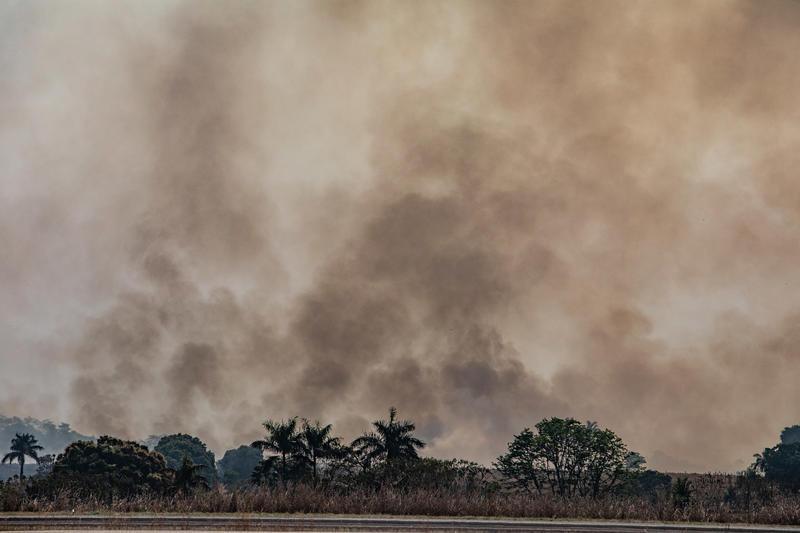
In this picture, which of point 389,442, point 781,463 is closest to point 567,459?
point 389,442

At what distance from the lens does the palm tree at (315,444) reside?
9056 cm

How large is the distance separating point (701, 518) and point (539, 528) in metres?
16.3

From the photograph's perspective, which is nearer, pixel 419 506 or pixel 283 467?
pixel 419 506

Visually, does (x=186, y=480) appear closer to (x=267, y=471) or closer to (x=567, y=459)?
(x=267, y=471)

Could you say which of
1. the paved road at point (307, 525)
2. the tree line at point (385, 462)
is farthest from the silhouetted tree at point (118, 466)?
the paved road at point (307, 525)

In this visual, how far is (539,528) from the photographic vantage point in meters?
42.3

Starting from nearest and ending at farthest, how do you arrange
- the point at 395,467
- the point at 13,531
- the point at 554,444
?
the point at 13,531 → the point at 395,467 → the point at 554,444

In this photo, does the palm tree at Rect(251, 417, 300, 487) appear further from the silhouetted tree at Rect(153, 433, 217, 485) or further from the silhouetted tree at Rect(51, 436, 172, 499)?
the silhouetted tree at Rect(153, 433, 217, 485)

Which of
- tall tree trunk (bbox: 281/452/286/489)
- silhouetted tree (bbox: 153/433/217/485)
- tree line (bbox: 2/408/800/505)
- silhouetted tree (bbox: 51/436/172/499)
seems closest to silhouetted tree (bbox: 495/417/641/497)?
tree line (bbox: 2/408/800/505)

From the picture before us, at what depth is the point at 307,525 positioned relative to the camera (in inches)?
1607

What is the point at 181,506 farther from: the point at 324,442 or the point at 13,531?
the point at 324,442

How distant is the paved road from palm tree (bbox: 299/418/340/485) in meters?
43.6

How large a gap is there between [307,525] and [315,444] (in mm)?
51026

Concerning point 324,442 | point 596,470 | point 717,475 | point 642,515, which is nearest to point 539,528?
point 642,515
